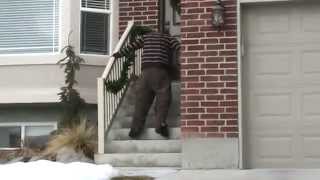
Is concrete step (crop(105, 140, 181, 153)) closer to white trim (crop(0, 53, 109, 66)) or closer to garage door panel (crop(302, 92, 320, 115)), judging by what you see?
garage door panel (crop(302, 92, 320, 115))

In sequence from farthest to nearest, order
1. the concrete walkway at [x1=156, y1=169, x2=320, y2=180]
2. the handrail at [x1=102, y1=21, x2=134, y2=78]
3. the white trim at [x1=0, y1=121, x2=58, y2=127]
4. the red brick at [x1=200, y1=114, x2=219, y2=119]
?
the white trim at [x1=0, y1=121, x2=58, y2=127], the handrail at [x1=102, y1=21, x2=134, y2=78], the red brick at [x1=200, y1=114, x2=219, y2=119], the concrete walkway at [x1=156, y1=169, x2=320, y2=180]

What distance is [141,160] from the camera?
9.23 metres

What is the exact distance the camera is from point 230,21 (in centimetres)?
889

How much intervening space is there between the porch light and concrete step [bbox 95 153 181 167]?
1870 mm

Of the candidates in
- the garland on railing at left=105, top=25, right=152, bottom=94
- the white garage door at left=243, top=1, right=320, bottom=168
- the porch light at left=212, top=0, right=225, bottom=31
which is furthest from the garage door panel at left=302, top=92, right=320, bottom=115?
the garland on railing at left=105, top=25, right=152, bottom=94

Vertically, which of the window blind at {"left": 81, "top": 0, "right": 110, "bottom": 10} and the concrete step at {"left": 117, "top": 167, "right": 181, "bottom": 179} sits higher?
the window blind at {"left": 81, "top": 0, "right": 110, "bottom": 10}

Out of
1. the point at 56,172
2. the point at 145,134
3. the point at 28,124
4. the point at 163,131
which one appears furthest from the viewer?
the point at 28,124

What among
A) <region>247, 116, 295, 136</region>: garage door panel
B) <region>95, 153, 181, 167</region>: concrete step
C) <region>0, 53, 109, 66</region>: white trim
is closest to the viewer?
<region>247, 116, 295, 136</region>: garage door panel

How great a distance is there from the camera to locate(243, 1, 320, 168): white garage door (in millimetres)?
8875

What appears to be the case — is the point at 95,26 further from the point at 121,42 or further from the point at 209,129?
the point at 209,129

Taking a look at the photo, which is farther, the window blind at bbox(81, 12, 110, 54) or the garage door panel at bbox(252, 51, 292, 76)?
the window blind at bbox(81, 12, 110, 54)

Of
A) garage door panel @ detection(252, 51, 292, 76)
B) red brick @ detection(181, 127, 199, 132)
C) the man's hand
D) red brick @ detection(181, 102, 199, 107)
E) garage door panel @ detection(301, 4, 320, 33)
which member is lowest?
red brick @ detection(181, 127, 199, 132)

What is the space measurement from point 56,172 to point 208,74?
243cm

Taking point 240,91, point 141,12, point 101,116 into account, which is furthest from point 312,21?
point 141,12
